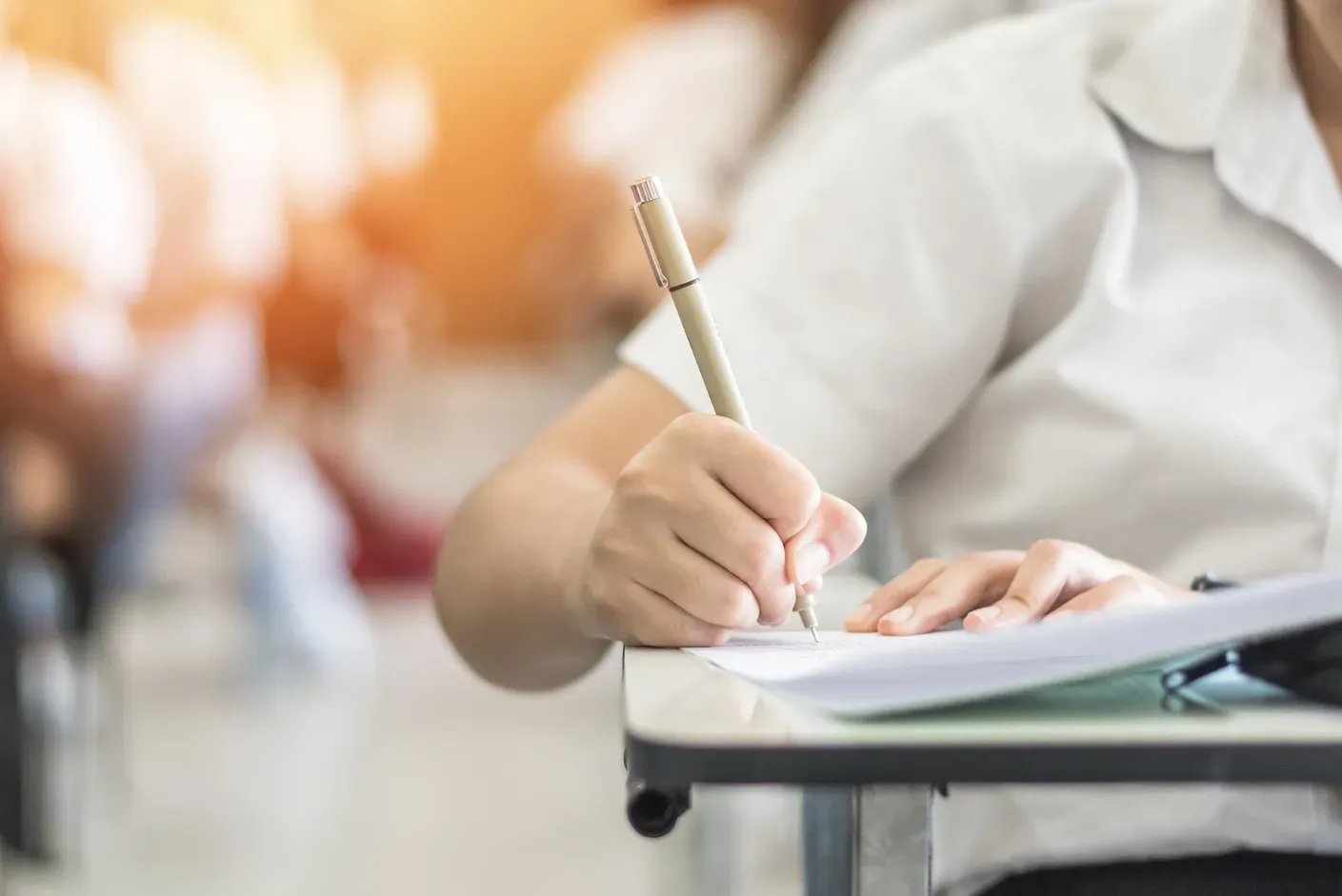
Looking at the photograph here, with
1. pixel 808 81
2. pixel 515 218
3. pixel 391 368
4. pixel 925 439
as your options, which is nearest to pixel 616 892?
pixel 808 81

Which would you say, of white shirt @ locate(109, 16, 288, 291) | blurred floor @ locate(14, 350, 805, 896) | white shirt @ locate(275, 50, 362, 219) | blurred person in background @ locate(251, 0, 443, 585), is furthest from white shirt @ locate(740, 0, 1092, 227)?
white shirt @ locate(275, 50, 362, 219)

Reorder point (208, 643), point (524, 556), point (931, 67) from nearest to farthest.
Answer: point (524, 556) → point (931, 67) → point (208, 643)

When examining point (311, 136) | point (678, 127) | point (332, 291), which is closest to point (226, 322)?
point (678, 127)

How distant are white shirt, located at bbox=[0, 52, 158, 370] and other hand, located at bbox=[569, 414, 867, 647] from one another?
62.9 inches

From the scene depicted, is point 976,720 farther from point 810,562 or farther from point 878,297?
point 878,297

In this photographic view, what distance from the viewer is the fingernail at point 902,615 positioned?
493 millimetres

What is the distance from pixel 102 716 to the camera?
7.39ft

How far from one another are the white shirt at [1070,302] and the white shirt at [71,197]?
1.44 metres

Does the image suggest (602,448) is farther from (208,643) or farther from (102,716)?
(208,643)

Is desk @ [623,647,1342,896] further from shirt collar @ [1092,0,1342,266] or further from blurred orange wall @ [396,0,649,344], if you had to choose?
blurred orange wall @ [396,0,649,344]

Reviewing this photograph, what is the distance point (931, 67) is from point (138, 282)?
1661 millimetres

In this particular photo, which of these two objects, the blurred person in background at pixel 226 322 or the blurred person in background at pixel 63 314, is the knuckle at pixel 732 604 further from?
the blurred person in background at pixel 226 322

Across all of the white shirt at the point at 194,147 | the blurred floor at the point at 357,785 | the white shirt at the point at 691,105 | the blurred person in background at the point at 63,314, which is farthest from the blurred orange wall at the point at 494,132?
the blurred person in background at the point at 63,314

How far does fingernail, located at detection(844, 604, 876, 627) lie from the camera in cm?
52
